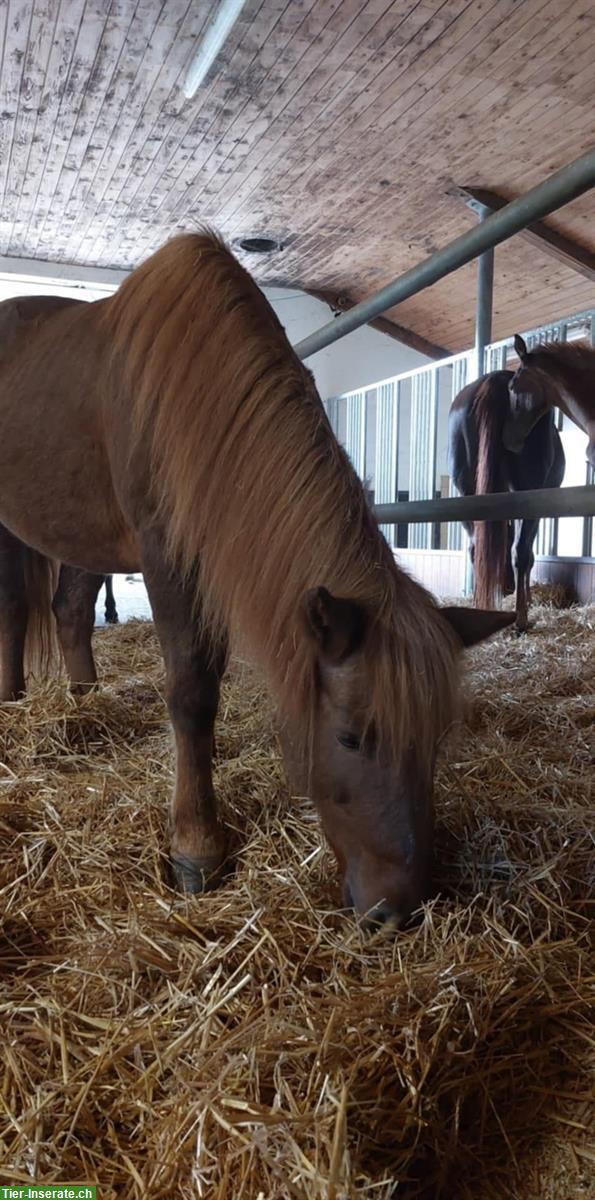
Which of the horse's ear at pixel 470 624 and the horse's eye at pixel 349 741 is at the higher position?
the horse's ear at pixel 470 624

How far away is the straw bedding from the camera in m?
0.85

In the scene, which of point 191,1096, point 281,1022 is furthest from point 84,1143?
point 281,1022

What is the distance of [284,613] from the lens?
4.36 ft

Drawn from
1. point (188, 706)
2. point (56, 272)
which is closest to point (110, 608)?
point (188, 706)

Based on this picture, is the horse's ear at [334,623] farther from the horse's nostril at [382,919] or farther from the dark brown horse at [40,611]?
the dark brown horse at [40,611]

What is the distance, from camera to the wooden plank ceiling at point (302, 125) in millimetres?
5023

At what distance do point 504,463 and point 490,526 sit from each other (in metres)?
0.52

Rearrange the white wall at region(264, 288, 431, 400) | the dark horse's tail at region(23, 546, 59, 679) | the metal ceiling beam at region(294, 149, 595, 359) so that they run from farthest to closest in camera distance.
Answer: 1. the white wall at region(264, 288, 431, 400)
2. the dark horse's tail at region(23, 546, 59, 679)
3. the metal ceiling beam at region(294, 149, 595, 359)

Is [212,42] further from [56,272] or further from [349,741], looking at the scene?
[349,741]

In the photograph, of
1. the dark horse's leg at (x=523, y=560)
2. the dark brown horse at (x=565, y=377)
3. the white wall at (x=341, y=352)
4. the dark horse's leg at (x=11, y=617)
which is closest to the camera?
the dark horse's leg at (x=11, y=617)

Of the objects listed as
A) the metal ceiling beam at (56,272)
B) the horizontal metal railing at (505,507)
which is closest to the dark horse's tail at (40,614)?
the horizontal metal railing at (505,507)

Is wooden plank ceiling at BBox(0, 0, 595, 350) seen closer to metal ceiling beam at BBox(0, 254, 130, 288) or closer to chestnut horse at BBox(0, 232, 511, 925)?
metal ceiling beam at BBox(0, 254, 130, 288)

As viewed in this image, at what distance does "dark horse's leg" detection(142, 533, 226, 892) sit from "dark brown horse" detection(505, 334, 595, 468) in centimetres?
327

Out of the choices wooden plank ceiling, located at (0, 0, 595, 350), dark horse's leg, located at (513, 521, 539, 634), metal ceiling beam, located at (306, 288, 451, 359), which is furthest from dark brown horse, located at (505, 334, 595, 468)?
metal ceiling beam, located at (306, 288, 451, 359)
